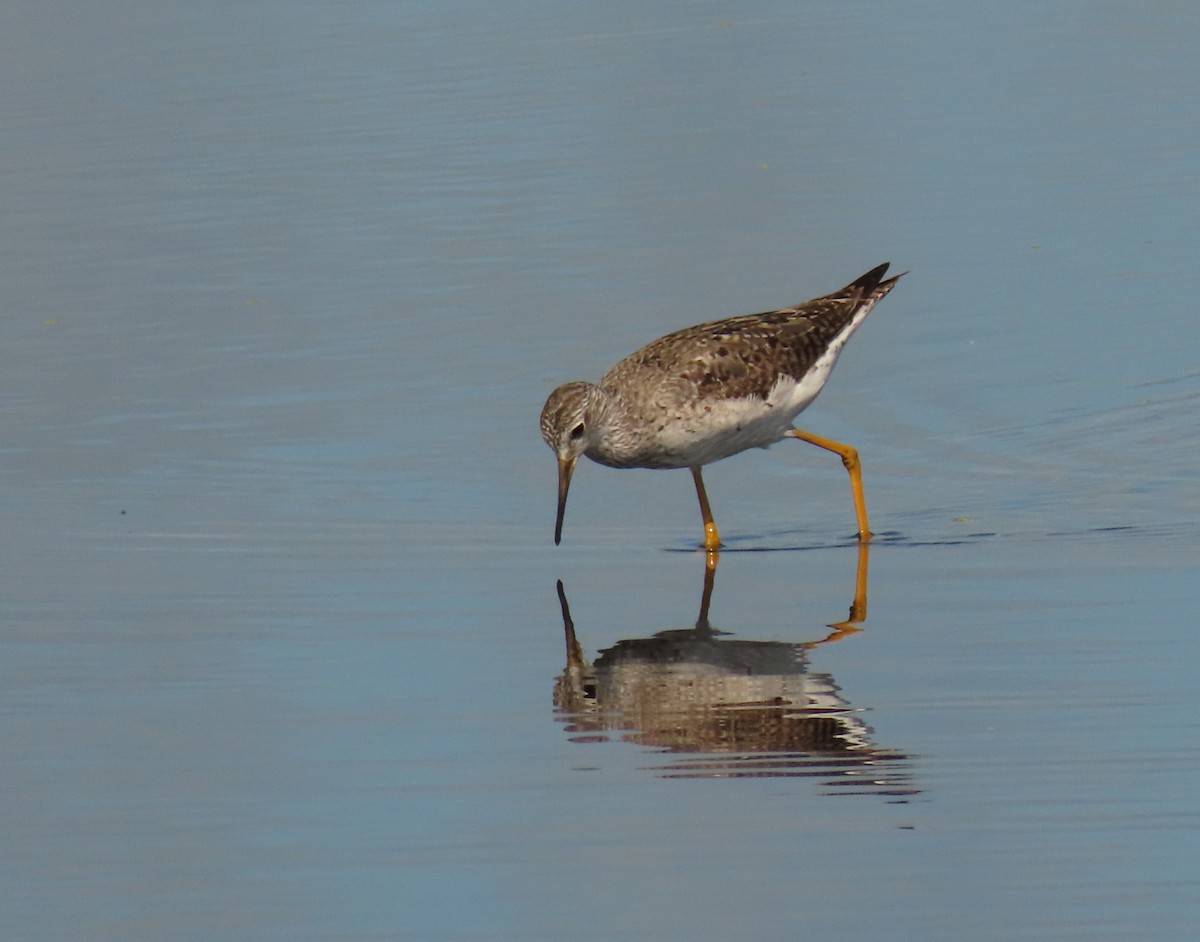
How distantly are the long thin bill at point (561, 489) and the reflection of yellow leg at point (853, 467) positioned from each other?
4.72 ft

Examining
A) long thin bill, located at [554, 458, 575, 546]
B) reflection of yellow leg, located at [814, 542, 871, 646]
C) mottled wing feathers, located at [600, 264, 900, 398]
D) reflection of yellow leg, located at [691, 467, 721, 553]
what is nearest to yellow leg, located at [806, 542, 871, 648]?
reflection of yellow leg, located at [814, 542, 871, 646]

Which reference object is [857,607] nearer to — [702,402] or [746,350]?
[702,402]

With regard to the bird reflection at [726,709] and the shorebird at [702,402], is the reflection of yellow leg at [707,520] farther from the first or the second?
the bird reflection at [726,709]

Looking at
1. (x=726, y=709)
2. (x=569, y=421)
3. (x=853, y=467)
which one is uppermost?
(x=569, y=421)

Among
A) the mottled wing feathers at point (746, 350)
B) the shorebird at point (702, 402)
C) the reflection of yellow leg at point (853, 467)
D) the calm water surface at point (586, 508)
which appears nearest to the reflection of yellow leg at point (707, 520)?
the shorebird at point (702, 402)

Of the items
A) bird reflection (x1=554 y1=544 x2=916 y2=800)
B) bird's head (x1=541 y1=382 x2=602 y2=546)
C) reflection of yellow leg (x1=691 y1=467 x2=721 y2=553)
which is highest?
bird's head (x1=541 y1=382 x2=602 y2=546)

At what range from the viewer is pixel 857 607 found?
10.0m

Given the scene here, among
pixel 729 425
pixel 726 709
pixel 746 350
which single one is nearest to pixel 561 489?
pixel 729 425

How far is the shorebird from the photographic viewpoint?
36.6 feet

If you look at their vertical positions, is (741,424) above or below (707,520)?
above

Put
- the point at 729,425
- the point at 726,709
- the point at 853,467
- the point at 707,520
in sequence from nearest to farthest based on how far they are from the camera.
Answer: the point at 726,709
the point at 707,520
the point at 729,425
the point at 853,467

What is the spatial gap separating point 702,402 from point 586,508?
98 cm

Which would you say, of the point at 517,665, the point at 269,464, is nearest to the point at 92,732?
the point at 517,665

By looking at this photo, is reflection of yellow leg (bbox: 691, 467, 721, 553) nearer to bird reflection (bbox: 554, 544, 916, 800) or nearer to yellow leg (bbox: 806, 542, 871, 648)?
yellow leg (bbox: 806, 542, 871, 648)
